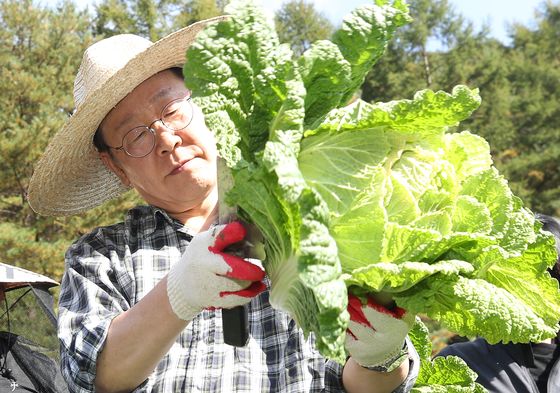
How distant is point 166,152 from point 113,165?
0.53m

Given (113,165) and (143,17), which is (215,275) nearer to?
(113,165)

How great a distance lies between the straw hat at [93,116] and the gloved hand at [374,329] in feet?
3.37

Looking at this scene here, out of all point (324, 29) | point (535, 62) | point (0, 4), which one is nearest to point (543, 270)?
point (0, 4)

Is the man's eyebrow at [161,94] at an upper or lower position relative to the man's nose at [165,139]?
upper

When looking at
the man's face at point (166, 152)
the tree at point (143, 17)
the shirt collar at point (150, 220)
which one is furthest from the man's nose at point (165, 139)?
the tree at point (143, 17)

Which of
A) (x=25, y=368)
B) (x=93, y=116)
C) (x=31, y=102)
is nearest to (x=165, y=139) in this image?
(x=93, y=116)

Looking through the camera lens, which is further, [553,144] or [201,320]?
[553,144]

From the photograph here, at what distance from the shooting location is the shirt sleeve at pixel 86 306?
6.31ft

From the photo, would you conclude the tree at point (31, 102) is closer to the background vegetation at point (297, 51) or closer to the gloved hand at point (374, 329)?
the background vegetation at point (297, 51)

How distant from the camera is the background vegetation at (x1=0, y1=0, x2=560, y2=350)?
13.3 m

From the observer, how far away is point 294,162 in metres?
1.32

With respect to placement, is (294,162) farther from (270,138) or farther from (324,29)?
(324,29)

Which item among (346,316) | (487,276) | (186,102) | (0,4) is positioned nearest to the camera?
(346,316)

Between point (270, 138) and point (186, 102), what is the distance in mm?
998
